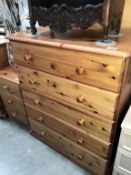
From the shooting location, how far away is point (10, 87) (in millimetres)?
1591

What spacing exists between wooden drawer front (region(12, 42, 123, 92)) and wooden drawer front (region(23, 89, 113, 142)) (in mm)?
256

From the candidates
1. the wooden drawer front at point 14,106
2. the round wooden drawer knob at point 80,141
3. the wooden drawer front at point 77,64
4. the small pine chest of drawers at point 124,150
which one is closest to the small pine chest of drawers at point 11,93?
the wooden drawer front at point 14,106

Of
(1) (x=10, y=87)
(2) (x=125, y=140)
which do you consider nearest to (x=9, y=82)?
(1) (x=10, y=87)

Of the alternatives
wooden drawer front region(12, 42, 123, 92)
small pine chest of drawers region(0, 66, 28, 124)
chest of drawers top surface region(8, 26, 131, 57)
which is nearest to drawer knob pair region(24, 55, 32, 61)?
wooden drawer front region(12, 42, 123, 92)

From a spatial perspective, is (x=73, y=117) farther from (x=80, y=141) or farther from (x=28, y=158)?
(x=28, y=158)

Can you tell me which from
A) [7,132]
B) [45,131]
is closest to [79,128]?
[45,131]

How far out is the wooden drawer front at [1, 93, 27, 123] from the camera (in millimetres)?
1641

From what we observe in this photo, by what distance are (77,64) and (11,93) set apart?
0.98 meters

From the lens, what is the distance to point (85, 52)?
2.76ft

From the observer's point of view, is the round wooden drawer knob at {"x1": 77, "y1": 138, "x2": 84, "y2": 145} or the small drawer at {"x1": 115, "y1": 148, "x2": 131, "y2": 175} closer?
the small drawer at {"x1": 115, "y1": 148, "x2": 131, "y2": 175}

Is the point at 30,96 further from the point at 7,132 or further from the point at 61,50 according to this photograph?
the point at 7,132

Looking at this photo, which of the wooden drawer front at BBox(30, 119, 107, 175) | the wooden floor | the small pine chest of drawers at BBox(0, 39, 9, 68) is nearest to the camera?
the wooden drawer front at BBox(30, 119, 107, 175)

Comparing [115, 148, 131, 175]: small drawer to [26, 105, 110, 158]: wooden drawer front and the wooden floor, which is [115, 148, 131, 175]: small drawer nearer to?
[26, 105, 110, 158]: wooden drawer front

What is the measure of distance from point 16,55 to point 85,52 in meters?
0.63
